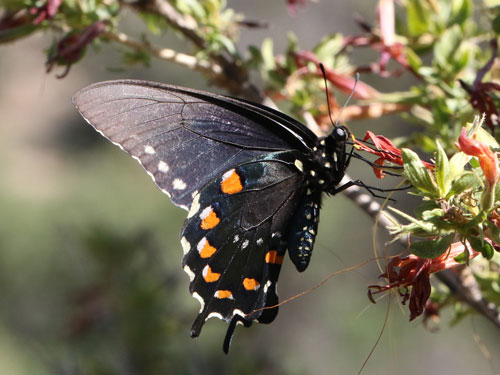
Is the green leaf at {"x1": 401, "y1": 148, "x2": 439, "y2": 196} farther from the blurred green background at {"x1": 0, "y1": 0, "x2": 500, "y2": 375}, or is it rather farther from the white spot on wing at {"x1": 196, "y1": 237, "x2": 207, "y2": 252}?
the white spot on wing at {"x1": 196, "y1": 237, "x2": 207, "y2": 252}

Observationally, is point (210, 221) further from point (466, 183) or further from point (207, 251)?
point (466, 183)

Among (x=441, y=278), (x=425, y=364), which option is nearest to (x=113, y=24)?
(x=441, y=278)

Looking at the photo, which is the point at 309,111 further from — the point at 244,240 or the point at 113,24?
the point at 113,24

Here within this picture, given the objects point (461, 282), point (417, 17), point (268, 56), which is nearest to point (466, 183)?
point (461, 282)

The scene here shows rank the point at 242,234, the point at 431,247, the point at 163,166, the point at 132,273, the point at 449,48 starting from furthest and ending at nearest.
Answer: the point at 132,273 → the point at 242,234 → the point at 163,166 → the point at 449,48 → the point at 431,247

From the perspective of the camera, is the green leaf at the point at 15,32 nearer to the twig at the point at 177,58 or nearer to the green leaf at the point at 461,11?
the twig at the point at 177,58
